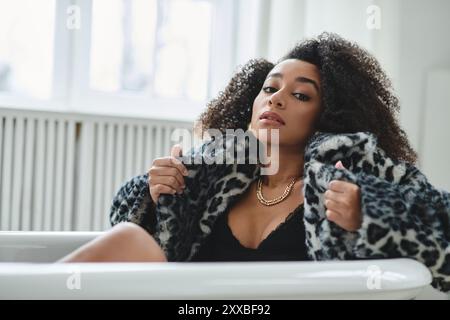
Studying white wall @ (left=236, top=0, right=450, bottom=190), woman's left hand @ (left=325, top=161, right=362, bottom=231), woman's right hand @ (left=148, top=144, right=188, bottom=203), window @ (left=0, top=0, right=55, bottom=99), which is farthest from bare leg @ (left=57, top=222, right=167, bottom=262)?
window @ (left=0, top=0, right=55, bottom=99)

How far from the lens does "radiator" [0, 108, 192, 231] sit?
205cm

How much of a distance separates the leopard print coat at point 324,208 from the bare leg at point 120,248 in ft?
0.67

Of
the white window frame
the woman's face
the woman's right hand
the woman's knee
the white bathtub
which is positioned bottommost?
the white bathtub

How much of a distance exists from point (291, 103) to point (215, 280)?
1.70ft

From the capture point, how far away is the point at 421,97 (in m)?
1.91

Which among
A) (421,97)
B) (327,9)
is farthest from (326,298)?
(327,9)

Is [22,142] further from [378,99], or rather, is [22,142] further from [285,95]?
[378,99]

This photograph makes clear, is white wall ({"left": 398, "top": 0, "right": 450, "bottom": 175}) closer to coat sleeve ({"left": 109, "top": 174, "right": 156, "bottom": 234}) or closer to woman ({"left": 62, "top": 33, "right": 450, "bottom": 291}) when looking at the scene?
woman ({"left": 62, "top": 33, "right": 450, "bottom": 291})

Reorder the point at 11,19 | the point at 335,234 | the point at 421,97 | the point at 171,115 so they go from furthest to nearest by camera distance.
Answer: the point at 171,115 < the point at 11,19 < the point at 421,97 < the point at 335,234

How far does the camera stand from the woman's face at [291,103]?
109 cm

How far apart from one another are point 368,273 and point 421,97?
4.37 ft

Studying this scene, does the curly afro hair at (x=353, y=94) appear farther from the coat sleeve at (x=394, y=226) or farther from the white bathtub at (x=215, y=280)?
the white bathtub at (x=215, y=280)

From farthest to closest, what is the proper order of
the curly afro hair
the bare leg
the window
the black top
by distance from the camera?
the window < the curly afro hair < the black top < the bare leg

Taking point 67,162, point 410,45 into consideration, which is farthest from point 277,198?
point 67,162
